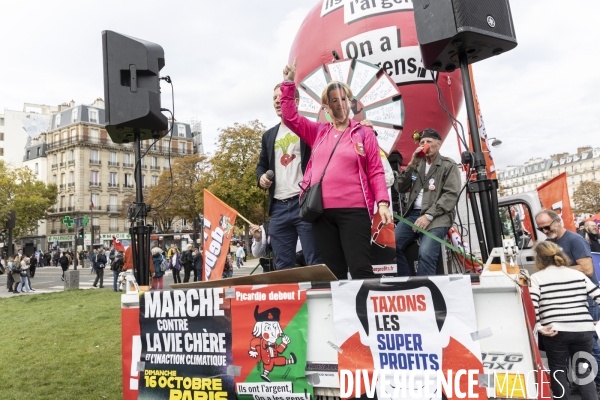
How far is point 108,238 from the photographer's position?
60.2 meters

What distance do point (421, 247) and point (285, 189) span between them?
1.37 metres

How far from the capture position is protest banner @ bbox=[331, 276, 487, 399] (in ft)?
7.00

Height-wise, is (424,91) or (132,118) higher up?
(424,91)

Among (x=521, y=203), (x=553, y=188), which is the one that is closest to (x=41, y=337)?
(x=521, y=203)

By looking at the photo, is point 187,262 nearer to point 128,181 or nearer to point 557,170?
point 128,181

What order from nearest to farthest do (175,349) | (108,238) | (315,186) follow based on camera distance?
1. (175,349)
2. (315,186)
3. (108,238)

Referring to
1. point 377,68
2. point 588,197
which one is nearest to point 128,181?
point 377,68

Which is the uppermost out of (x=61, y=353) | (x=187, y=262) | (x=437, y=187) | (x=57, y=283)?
(x=437, y=187)

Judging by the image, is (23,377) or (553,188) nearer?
(23,377)

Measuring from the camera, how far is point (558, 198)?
6363 millimetres

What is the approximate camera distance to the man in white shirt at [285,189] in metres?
3.87

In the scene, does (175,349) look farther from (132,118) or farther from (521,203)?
(521,203)

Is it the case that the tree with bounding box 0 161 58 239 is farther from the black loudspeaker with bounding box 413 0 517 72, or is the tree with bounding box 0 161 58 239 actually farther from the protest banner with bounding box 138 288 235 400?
the black loudspeaker with bounding box 413 0 517 72

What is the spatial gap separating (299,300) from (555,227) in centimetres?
325
